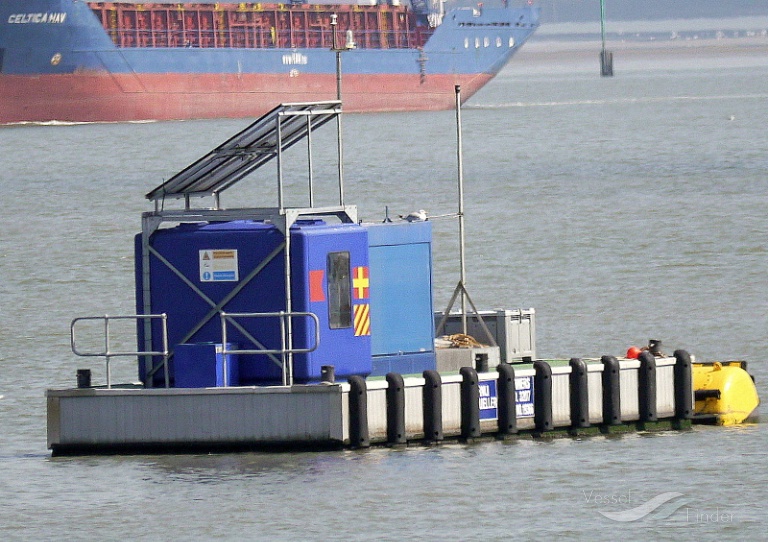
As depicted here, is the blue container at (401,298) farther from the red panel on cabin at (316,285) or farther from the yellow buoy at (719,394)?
the yellow buoy at (719,394)

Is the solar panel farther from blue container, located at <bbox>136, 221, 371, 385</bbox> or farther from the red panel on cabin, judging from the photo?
the red panel on cabin

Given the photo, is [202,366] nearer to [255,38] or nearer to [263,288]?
[263,288]

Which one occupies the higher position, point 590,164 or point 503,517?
point 590,164

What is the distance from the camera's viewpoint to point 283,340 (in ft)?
60.1

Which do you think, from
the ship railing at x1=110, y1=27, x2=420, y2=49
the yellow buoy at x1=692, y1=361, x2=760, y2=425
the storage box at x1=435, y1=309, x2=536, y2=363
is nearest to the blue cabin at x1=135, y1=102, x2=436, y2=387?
the storage box at x1=435, y1=309, x2=536, y2=363

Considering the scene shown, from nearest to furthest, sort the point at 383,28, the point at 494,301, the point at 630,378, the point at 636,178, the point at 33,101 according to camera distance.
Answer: the point at 630,378
the point at 494,301
the point at 636,178
the point at 33,101
the point at 383,28

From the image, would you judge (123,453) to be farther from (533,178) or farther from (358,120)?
(358,120)

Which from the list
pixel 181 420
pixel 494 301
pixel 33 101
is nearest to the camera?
pixel 181 420

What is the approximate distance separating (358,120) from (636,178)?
56.2m

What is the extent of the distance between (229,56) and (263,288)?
97563 mm

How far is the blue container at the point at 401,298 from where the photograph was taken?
789 inches

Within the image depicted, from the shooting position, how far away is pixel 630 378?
20.1m

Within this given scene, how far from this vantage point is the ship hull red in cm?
10594

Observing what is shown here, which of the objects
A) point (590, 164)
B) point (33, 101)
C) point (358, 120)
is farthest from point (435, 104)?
point (590, 164)
